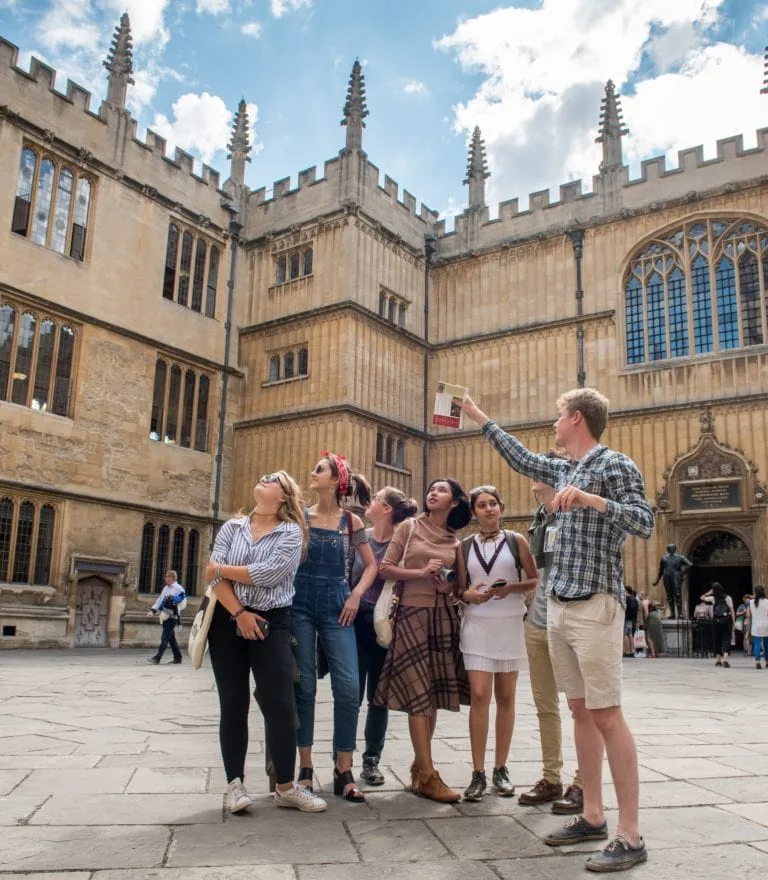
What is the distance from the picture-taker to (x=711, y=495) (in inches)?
733

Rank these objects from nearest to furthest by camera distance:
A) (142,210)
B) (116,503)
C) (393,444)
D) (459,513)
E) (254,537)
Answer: (254,537) → (459,513) → (116,503) → (142,210) → (393,444)

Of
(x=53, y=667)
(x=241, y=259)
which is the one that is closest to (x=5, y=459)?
(x=53, y=667)

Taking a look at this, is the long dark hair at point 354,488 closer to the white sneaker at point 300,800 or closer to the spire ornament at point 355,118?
the white sneaker at point 300,800

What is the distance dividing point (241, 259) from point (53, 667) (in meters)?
13.9

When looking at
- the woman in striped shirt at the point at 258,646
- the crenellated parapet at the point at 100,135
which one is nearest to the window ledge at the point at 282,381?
the crenellated parapet at the point at 100,135

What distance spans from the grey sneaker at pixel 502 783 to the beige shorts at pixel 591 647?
39.0 inches

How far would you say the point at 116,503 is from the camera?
18.2m

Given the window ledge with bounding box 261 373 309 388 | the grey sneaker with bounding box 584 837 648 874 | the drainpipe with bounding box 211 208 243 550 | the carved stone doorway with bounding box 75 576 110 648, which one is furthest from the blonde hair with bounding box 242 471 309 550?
the window ledge with bounding box 261 373 309 388

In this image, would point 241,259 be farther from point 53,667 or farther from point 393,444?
point 53,667

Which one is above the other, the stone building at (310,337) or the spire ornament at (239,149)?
the spire ornament at (239,149)

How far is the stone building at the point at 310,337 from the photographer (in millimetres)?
17453

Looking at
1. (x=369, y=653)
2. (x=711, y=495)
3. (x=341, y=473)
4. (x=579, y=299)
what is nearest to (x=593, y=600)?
(x=341, y=473)

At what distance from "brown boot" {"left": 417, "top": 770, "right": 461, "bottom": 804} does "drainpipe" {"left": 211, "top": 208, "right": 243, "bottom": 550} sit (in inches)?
653

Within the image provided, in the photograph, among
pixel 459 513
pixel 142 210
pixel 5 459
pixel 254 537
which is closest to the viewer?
pixel 254 537
